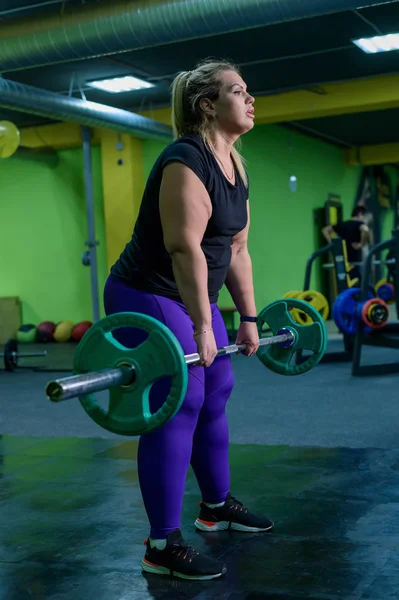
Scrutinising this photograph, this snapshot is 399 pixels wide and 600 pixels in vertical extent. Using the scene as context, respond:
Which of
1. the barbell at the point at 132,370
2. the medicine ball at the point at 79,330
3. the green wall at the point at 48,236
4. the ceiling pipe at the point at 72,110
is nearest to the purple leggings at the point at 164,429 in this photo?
the barbell at the point at 132,370

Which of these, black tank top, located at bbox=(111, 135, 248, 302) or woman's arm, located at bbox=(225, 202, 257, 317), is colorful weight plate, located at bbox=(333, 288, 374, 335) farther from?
black tank top, located at bbox=(111, 135, 248, 302)

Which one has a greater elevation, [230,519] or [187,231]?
[187,231]

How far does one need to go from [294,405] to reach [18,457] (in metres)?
1.52

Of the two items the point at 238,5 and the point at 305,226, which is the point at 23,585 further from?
the point at 305,226

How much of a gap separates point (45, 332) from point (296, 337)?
6526mm

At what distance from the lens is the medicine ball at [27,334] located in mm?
8370

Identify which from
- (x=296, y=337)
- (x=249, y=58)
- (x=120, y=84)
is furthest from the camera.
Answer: (x=120, y=84)

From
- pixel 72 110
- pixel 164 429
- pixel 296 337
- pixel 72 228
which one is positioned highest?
pixel 72 110

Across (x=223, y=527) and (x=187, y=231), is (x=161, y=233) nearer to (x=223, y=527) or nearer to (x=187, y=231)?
(x=187, y=231)

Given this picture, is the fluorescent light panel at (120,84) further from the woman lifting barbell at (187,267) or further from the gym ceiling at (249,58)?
the woman lifting barbell at (187,267)

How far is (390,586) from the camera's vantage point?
1515mm

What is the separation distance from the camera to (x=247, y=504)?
6.93ft

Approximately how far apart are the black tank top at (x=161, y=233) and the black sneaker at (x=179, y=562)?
56 centimetres

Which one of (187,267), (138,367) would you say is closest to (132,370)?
(138,367)
